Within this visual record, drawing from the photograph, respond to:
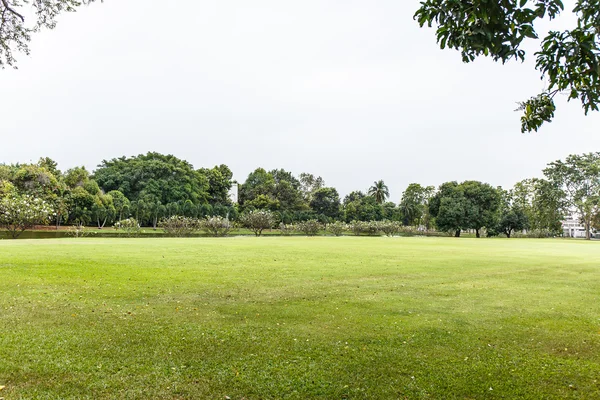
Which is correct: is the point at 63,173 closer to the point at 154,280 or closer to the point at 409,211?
the point at 154,280

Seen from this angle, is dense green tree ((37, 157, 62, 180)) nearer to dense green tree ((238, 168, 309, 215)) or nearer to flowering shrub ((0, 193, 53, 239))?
flowering shrub ((0, 193, 53, 239))

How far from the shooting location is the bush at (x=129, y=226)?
49.4 meters

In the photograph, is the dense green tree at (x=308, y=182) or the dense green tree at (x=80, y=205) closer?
the dense green tree at (x=80, y=205)

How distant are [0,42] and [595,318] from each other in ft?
48.2

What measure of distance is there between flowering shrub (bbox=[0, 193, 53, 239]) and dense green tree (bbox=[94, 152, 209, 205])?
959 inches

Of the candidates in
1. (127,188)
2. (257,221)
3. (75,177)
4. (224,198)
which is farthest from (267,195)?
(75,177)

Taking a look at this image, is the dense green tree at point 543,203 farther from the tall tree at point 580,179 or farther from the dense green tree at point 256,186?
the dense green tree at point 256,186

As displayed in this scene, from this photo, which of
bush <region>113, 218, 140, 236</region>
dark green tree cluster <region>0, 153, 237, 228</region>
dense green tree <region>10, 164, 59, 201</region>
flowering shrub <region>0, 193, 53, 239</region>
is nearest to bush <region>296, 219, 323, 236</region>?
dark green tree cluster <region>0, 153, 237, 228</region>

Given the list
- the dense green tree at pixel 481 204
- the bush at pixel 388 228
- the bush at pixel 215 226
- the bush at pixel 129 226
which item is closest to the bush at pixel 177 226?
the bush at pixel 215 226

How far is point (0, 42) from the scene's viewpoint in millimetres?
9695

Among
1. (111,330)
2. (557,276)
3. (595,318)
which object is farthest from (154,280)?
(557,276)

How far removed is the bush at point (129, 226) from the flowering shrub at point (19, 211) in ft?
27.9

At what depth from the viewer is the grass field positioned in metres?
4.47

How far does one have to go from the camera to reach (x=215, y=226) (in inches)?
2122
